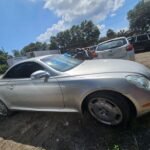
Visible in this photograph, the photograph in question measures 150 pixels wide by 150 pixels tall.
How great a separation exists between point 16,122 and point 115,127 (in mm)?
2541

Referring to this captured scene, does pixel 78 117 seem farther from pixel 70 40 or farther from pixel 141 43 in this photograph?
pixel 70 40

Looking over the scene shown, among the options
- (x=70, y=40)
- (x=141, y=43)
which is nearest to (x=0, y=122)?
(x=141, y=43)

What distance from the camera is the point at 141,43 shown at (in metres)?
16.5

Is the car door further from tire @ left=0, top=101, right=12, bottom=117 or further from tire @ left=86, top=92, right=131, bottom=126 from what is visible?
tire @ left=86, top=92, right=131, bottom=126

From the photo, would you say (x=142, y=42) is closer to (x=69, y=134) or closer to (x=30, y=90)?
(x=30, y=90)

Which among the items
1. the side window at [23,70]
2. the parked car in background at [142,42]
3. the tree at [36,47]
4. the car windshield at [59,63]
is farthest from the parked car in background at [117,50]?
the tree at [36,47]

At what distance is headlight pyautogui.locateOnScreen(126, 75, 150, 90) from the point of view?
2.77 meters

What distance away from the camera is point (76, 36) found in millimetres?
72625

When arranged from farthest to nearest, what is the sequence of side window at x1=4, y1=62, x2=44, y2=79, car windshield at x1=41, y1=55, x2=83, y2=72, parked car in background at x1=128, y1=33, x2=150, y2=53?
1. parked car in background at x1=128, y1=33, x2=150, y2=53
2. side window at x1=4, y1=62, x2=44, y2=79
3. car windshield at x1=41, y1=55, x2=83, y2=72

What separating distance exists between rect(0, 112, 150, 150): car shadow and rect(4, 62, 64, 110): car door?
425mm

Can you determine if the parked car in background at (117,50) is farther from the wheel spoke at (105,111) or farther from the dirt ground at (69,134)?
the wheel spoke at (105,111)

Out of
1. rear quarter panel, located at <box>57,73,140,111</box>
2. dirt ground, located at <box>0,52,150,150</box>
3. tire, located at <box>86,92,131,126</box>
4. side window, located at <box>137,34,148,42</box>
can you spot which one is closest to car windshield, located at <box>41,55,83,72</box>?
rear quarter panel, located at <box>57,73,140,111</box>

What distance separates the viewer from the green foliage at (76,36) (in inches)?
2734

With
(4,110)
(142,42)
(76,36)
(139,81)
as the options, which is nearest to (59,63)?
(139,81)
